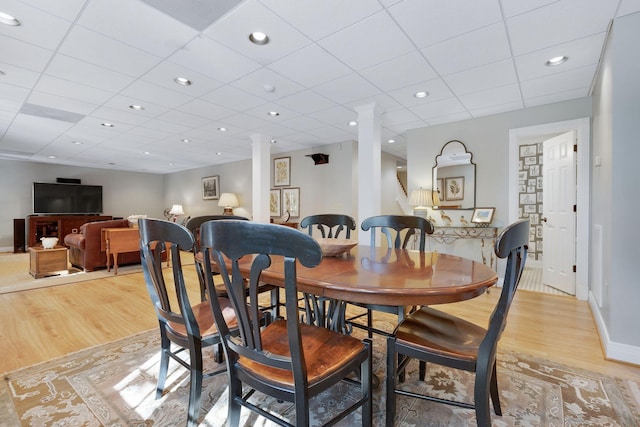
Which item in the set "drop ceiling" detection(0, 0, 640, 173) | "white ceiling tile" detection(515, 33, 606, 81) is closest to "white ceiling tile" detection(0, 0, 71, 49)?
"drop ceiling" detection(0, 0, 640, 173)

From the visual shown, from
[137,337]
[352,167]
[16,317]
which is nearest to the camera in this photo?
[137,337]

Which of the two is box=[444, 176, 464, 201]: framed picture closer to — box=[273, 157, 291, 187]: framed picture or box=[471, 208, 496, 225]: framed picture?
box=[471, 208, 496, 225]: framed picture

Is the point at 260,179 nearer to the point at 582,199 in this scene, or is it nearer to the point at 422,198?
the point at 422,198

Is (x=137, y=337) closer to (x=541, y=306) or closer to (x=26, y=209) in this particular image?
(x=541, y=306)

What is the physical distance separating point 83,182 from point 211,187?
4.10 meters

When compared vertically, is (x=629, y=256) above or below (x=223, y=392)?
above

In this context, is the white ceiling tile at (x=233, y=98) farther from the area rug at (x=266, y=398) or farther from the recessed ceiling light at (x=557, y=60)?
the recessed ceiling light at (x=557, y=60)

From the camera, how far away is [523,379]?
5.81 ft

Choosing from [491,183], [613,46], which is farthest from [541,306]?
[613,46]

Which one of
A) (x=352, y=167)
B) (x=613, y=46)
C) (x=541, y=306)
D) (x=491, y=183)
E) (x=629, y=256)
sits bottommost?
(x=541, y=306)

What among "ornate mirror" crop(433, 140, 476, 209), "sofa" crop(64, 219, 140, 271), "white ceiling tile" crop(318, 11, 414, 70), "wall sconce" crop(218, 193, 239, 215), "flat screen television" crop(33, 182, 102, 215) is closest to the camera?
"white ceiling tile" crop(318, 11, 414, 70)

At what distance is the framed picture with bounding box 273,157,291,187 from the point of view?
654 cm

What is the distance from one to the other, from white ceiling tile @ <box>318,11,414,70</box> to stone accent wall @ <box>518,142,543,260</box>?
4.41 m

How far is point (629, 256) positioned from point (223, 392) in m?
2.80
